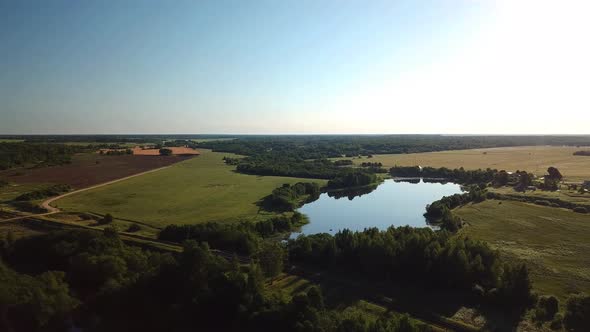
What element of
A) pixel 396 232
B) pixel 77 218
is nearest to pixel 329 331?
pixel 396 232

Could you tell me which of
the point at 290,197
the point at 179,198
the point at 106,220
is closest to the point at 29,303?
the point at 106,220

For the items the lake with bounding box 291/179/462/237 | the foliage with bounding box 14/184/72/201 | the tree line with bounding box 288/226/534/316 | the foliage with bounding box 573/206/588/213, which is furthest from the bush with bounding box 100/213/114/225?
the foliage with bounding box 573/206/588/213

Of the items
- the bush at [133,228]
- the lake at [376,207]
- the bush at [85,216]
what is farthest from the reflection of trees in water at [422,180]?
the bush at [85,216]

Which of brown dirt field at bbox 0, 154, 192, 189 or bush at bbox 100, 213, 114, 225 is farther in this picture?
brown dirt field at bbox 0, 154, 192, 189

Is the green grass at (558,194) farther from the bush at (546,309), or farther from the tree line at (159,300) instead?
the tree line at (159,300)

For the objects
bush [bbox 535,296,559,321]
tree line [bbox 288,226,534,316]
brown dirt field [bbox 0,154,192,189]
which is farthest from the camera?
brown dirt field [bbox 0,154,192,189]

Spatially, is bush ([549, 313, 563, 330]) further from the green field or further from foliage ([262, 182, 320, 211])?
foliage ([262, 182, 320, 211])
